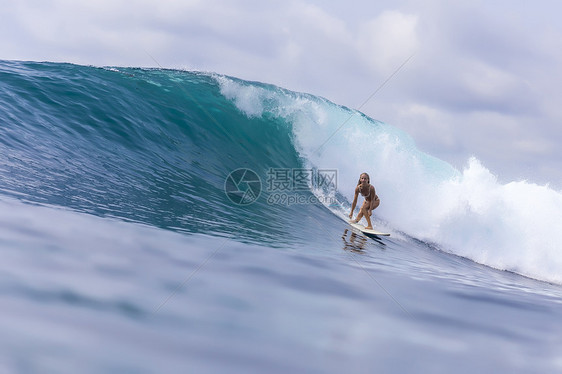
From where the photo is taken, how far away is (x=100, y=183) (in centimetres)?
697

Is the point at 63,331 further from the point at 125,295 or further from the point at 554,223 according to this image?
the point at 554,223

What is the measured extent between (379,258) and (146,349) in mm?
4685
